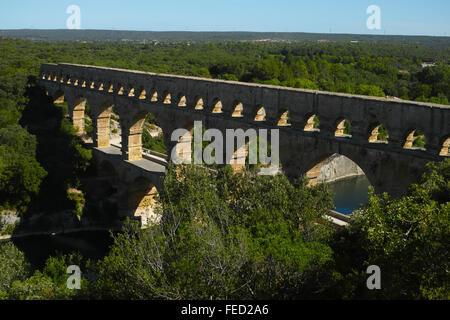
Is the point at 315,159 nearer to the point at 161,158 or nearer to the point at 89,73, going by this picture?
the point at 161,158

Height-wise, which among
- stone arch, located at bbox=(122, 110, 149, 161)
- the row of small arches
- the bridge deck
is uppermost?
the row of small arches

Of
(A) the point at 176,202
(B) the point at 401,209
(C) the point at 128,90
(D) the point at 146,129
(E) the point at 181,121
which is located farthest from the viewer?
(D) the point at 146,129

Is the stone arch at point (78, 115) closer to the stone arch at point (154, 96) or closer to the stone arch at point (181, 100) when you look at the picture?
the stone arch at point (154, 96)

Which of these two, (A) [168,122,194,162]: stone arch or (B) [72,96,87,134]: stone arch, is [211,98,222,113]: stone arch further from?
(B) [72,96,87,134]: stone arch

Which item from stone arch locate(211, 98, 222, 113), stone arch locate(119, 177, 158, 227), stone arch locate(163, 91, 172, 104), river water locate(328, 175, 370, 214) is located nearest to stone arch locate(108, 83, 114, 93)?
stone arch locate(119, 177, 158, 227)

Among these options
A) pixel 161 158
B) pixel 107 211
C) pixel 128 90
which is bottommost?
pixel 107 211

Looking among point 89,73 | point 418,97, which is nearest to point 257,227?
point 89,73
